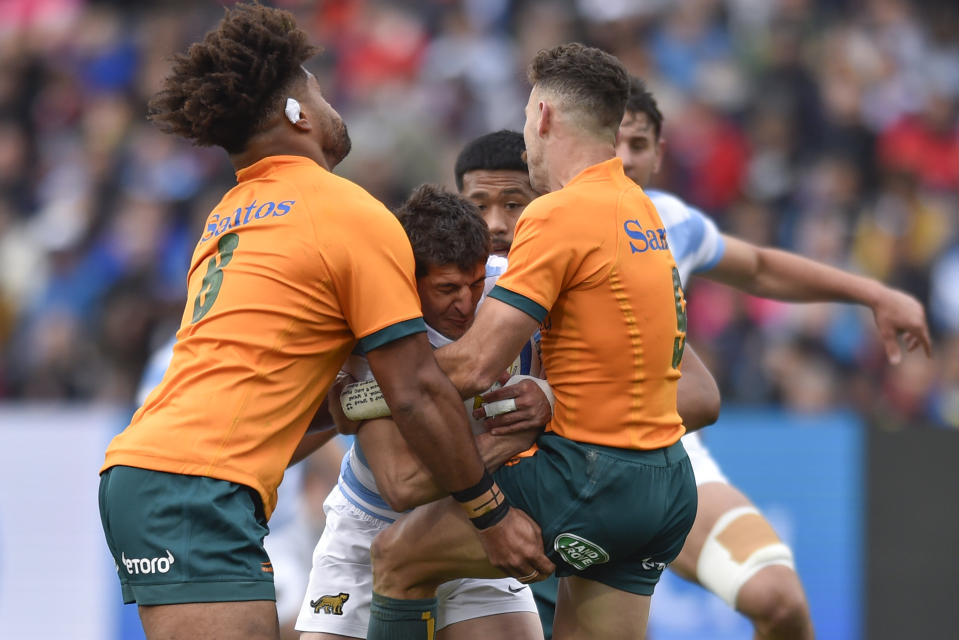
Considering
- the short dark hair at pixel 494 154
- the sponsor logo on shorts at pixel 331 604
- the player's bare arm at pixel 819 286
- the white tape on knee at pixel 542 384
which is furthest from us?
the player's bare arm at pixel 819 286

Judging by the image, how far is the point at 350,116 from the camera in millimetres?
11172

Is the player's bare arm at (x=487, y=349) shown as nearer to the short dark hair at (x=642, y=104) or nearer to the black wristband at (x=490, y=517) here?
the black wristband at (x=490, y=517)

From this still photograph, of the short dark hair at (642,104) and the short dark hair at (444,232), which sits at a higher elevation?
the short dark hair at (642,104)

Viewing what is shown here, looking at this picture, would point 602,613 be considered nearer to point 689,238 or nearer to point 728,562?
point 728,562

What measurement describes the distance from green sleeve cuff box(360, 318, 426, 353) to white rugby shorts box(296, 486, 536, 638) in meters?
0.90

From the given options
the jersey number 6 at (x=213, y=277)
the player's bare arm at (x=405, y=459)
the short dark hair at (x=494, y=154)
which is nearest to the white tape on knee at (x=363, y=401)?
the player's bare arm at (x=405, y=459)

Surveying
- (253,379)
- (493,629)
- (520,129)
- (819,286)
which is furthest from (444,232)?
(520,129)

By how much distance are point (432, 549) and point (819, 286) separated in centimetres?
254

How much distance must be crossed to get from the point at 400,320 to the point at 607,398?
0.67 m

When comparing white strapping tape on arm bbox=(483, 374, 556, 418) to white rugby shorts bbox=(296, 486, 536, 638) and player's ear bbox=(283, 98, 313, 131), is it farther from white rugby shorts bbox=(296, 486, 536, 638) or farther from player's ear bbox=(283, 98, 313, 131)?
player's ear bbox=(283, 98, 313, 131)

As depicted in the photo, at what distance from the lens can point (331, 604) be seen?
4.27 meters

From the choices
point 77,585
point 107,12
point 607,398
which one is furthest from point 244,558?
point 107,12

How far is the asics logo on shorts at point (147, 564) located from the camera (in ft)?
11.3

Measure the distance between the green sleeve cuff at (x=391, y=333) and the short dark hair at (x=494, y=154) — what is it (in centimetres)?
140
